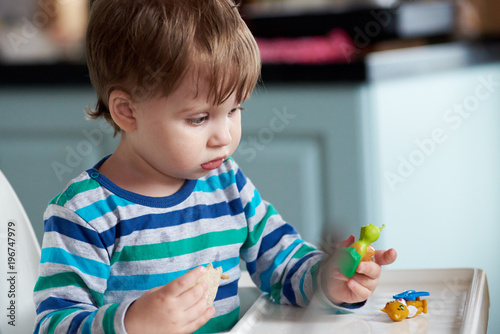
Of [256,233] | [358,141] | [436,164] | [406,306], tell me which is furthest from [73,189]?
[436,164]

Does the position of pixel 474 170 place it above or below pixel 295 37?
below

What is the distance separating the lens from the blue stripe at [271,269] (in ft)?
2.73

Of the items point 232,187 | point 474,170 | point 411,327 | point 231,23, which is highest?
point 231,23

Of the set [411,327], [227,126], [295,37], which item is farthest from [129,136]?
[295,37]

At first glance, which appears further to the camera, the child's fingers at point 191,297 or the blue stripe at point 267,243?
the blue stripe at point 267,243

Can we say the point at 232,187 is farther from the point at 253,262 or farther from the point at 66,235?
the point at 66,235

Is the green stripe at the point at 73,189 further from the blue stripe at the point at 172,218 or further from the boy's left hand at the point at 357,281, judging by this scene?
the boy's left hand at the point at 357,281

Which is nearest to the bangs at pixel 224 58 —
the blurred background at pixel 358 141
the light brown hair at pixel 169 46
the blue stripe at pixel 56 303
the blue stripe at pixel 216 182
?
the light brown hair at pixel 169 46

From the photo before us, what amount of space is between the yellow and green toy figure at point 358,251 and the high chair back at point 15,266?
397mm

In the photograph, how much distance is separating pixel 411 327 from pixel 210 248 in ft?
0.79

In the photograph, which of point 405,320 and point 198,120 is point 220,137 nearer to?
point 198,120

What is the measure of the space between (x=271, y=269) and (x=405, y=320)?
0.19m

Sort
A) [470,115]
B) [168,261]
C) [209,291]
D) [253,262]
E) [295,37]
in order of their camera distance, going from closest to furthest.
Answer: [209,291] → [168,261] → [253,262] → [470,115] → [295,37]

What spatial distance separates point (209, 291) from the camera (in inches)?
25.1
